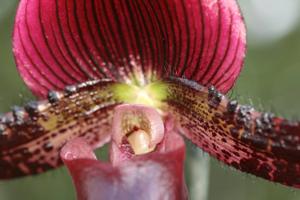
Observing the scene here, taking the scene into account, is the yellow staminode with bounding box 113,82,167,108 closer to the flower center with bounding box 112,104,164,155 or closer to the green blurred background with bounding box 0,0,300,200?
the flower center with bounding box 112,104,164,155

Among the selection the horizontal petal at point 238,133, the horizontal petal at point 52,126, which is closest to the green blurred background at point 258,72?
the horizontal petal at point 52,126

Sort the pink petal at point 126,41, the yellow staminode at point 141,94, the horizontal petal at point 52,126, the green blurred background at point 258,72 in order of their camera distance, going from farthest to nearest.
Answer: the green blurred background at point 258,72
the yellow staminode at point 141,94
the horizontal petal at point 52,126
the pink petal at point 126,41

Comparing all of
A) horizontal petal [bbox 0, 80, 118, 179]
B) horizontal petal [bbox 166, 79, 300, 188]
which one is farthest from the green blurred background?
horizontal petal [bbox 166, 79, 300, 188]

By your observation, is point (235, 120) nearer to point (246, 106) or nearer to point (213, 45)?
point (246, 106)

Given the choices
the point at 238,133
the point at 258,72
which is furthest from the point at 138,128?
the point at 258,72

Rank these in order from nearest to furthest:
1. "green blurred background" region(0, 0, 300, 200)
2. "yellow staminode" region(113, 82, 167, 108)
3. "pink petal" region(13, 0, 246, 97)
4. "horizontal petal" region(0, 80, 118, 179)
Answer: "pink petal" region(13, 0, 246, 97)
"horizontal petal" region(0, 80, 118, 179)
"yellow staminode" region(113, 82, 167, 108)
"green blurred background" region(0, 0, 300, 200)

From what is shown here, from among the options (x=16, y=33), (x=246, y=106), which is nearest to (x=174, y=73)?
(x=246, y=106)

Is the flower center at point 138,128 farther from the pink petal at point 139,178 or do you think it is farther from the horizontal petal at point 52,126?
the pink petal at point 139,178
